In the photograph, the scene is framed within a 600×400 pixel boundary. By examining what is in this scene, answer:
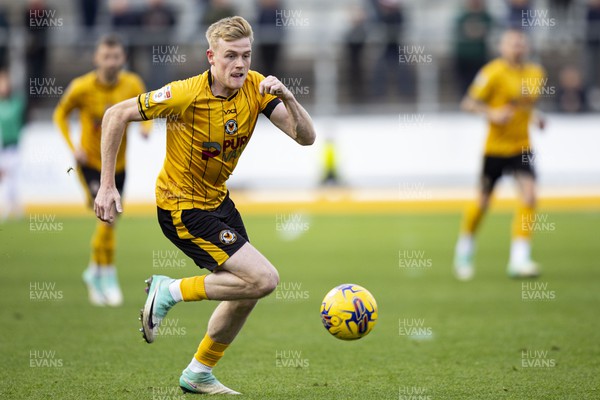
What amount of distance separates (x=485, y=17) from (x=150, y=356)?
14.3 m

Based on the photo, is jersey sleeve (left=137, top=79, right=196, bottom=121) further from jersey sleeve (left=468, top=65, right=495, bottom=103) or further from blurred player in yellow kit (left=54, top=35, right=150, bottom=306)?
jersey sleeve (left=468, top=65, right=495, bottom=103)

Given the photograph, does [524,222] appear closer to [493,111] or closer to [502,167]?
[502,167]

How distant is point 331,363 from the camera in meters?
7.52

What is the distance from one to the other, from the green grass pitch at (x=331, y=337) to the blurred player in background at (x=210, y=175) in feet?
1.85

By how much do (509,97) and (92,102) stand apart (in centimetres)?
510

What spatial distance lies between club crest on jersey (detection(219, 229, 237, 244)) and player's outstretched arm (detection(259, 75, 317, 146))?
74 cm

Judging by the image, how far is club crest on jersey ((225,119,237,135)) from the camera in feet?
20.9

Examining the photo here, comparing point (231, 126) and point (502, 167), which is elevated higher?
point (231, 126)

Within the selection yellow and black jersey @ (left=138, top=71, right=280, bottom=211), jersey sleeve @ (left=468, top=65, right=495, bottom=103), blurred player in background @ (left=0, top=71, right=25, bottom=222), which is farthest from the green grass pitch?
blurred player in background @ (left=0, top=71, right=25, bottom=222)

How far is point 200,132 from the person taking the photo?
20.8 feet

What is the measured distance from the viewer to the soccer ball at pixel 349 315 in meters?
6.50

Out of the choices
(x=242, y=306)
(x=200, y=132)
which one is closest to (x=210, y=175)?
(x=200, y=132)

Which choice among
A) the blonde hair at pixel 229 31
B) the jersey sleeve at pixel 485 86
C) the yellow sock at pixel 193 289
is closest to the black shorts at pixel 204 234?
the yellow sock at pixel 193 289

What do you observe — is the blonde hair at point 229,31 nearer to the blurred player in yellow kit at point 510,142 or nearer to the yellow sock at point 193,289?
the yellow sock at point 193,289
